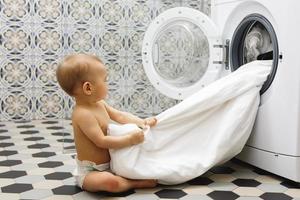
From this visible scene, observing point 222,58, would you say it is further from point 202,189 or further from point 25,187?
point 25,187

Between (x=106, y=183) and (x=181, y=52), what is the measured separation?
87 cm

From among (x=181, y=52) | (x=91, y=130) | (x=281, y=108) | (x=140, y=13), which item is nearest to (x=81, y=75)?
(x=91, y=130)

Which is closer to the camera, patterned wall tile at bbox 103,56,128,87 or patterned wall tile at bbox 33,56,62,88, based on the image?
patterned wall tile at bbox 103,56,128,87

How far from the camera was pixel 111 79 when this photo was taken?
192 cm

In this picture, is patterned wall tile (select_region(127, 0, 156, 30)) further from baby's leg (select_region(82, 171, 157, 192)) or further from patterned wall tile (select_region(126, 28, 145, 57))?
baby's leg (select_region(82, 171, 157, 192))

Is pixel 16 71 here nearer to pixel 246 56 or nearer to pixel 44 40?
pixel 44 40

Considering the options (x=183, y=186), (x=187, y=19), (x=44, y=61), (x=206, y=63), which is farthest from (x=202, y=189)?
(x=44, y=61)

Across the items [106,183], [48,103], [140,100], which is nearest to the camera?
[106,183]

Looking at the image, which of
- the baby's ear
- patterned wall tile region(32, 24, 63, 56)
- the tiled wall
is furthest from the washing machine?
patterned wall tile region(32, 24, 63, 56)

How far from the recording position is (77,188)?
1240 mm

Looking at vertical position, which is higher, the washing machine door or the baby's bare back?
the washing machine door

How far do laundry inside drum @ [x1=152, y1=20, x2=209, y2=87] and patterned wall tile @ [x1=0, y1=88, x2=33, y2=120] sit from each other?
3.41ft

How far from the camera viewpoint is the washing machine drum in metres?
1.64

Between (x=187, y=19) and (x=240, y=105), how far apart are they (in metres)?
0.53
